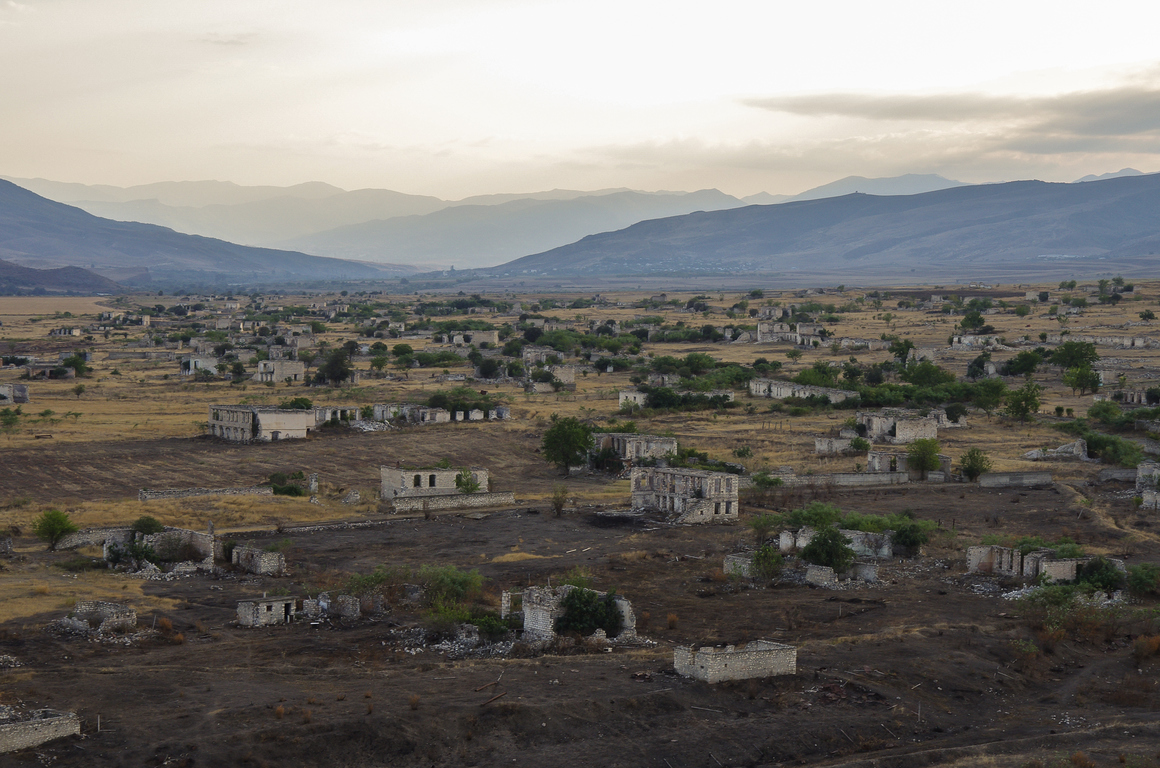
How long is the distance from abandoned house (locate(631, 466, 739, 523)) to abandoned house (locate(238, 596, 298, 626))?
55.2 ft

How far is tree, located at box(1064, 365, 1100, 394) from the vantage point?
68812mm

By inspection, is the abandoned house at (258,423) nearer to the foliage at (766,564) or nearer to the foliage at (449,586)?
the foliage at (449,586)

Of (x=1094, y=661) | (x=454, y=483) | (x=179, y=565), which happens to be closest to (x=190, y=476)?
(x=454, y=483)

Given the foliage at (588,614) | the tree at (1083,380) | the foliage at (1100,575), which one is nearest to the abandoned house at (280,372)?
the tree at (1083,380)

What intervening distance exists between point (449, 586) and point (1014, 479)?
26458 mm

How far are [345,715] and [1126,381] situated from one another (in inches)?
2433

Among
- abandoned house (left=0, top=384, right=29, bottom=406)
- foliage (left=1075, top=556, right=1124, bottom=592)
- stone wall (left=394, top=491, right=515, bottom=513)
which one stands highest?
abandoned house (left=0, top=384, right=29, bottom=406)

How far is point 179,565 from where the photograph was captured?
3466cm

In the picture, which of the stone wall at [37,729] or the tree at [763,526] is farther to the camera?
the tree at [763,526]

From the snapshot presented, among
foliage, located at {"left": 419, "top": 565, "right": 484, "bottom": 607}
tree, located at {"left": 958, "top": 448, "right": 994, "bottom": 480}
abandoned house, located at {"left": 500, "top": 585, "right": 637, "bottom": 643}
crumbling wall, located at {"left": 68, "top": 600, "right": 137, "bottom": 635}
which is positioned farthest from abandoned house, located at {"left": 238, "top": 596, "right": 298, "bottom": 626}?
tree, located at {"left": 958, "top": 448, "right": 994, "bottom": 480}

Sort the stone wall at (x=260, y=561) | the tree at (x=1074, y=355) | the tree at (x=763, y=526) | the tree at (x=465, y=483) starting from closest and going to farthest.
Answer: the stone wall at (x=260, y=561), the tree at (x=763, y=526), the tree at (x=465, y=483), the tree at (x=1074, y=355)

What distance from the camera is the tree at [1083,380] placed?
6881 cm

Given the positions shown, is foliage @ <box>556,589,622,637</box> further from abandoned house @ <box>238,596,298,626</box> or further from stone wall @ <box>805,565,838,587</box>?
stone wall @ <box>805,565,838,587</box>

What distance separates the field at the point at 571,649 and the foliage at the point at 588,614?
0.87m
